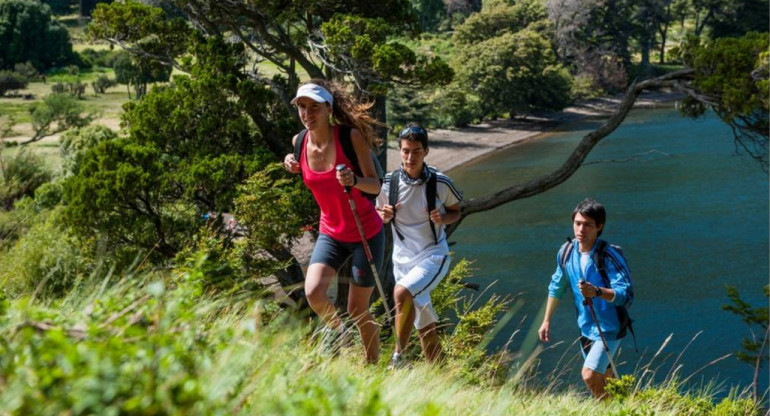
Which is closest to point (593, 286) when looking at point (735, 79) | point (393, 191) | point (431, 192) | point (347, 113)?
point (431, 192)

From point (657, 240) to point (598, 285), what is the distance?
21173 mm

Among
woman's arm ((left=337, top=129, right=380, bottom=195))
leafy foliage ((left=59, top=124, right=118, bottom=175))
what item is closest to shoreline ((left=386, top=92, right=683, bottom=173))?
leafy foliage ((left=59, top=124, right=118, bottom=175))

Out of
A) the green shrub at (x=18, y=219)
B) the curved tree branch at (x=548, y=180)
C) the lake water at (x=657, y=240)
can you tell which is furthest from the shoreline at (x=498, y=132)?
the curved tree branch at (x=548, y=180)

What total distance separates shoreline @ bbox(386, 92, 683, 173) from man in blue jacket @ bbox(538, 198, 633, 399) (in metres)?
33.1

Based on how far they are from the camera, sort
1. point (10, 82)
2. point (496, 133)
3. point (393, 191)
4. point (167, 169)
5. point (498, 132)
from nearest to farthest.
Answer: point (393, 191) < point (167, 169) < point (496, 133) < point (498, 132) < point (10, 82)

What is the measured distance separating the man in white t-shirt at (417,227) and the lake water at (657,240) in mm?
4767

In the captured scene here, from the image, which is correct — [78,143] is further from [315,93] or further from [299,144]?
[315,93]

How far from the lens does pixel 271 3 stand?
13.8 m

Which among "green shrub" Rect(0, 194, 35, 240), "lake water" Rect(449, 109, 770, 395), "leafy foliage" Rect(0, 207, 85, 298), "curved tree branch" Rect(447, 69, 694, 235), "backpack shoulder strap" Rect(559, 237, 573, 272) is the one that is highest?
"backpack shoulder strap" Rect(559, 237, 573, 272)

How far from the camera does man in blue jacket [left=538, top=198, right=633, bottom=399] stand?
532 centimetres

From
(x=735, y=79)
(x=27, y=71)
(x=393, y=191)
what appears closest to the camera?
(x=393, y=191)

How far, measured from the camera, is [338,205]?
17.8 feet

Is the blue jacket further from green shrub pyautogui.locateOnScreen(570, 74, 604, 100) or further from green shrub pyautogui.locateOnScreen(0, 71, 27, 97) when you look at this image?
green shrub pyautogui.locateOnScreen(570, 74, 604, 100)

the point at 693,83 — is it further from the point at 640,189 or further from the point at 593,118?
the point at 593,118
